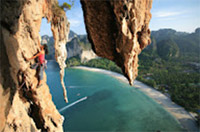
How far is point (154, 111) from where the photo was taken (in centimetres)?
2023

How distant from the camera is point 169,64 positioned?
46156 mm

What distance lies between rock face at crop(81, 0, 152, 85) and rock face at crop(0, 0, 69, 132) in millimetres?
2658

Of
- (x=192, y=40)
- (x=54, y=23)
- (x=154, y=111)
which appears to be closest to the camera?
(x=54, y=23)

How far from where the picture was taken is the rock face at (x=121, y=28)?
14.2 ft

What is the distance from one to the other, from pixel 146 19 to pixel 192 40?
82.6 metres

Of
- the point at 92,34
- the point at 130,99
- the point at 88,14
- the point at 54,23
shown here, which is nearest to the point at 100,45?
the point at 92,34

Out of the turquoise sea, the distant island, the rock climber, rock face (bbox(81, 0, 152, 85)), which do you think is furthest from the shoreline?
the rock climber

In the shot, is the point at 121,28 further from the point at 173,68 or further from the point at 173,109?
the point at 173,68

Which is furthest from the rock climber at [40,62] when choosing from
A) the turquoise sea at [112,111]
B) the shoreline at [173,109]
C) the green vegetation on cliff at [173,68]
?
the green vegetation on cliff at [173,68]

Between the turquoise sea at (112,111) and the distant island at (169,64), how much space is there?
5.04 m

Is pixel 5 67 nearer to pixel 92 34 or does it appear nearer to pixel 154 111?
pixel 92 34

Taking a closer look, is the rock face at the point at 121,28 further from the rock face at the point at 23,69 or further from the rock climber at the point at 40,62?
the rock face at the point at 23,69

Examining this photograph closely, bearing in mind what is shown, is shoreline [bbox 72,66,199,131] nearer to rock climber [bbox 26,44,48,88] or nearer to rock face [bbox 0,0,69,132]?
rock face [bbox 0,0,69,132]

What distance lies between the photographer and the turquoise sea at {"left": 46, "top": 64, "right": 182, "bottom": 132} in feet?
55.7
